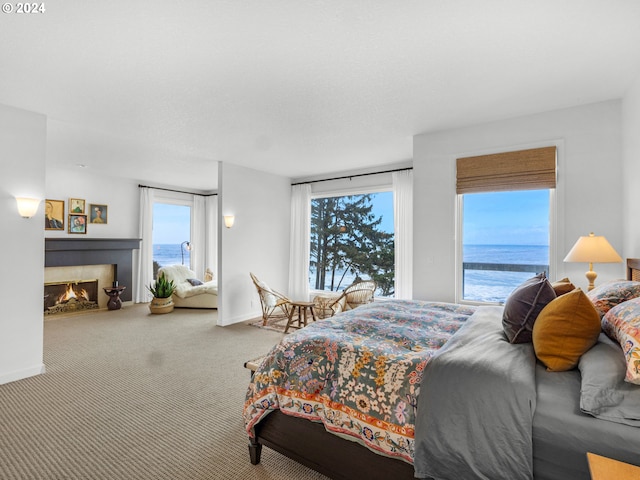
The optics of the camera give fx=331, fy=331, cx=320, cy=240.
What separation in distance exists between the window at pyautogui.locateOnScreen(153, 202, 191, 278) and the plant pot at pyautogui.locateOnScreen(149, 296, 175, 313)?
154 cm

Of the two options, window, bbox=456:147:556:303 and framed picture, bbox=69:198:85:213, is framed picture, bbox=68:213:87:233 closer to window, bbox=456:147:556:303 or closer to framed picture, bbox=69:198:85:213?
framed picture, bbox=69:198:85:213

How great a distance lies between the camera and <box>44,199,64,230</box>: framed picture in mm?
6070

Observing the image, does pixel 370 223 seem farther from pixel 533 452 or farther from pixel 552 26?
pixel 533 452

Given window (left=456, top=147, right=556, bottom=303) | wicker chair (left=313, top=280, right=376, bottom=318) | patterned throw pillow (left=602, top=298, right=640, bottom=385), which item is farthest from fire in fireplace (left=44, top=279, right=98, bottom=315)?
patterned throw pillow (left=602, top=298, right=640, bottom=385)

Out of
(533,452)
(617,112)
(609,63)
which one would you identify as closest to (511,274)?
(617,112)

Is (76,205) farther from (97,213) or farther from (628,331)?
(628,331)

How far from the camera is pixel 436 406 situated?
142 cm

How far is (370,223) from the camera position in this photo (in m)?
6.37

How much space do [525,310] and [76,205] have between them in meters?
7.55

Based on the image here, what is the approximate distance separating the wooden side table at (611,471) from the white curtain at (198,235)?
27.2 ft

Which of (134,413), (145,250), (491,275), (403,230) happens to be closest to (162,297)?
(145,250)

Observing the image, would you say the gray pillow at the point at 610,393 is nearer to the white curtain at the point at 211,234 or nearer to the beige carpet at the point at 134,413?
the beige carpet at the point at 134,413

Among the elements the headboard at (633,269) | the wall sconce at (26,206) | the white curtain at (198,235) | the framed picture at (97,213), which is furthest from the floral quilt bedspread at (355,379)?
the white curtain at (198,235)

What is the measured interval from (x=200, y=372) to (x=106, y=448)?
4.22ft
